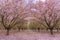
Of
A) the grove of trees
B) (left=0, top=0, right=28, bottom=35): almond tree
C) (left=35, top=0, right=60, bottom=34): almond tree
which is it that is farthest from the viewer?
(left=35, top=0, right=60, bottom=34): almond tree

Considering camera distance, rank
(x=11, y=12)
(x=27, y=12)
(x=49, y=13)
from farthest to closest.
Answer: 1. (x=49, y=13)
2. (x=27, y=12)
3. (x=11, y=12)

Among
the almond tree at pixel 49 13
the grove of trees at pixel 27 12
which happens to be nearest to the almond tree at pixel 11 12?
the grove of trees at pixel 27 12

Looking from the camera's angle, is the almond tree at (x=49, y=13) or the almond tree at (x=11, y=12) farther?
the almond tree at (x=49, y=13)

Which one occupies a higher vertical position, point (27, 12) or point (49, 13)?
point (27, 12)

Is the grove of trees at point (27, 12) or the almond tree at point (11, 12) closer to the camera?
the almond tree at point (11, 12)

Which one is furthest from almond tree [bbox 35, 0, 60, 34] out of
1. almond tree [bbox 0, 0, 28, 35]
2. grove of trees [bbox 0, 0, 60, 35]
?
almond tree [bbox 0, 0, 28, 35]

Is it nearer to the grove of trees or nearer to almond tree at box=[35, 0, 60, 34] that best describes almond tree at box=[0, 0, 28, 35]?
the grove of trees

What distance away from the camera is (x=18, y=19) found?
14.6m

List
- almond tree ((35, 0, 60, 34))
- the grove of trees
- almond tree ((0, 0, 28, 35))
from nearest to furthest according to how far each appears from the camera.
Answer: almond tree ((0, 0, 28, 35)) < the grove of trees < almond tree ((35, 0, 60, 34))

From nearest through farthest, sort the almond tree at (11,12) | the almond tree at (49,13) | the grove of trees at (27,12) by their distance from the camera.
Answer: the almond tree at (11,12)
the grove of trees at (27,12)
the almond tree at (49,13)

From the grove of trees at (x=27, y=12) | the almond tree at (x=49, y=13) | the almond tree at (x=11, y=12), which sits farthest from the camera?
the almond tree at (x=49, y=13)

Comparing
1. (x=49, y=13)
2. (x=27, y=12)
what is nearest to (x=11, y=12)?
(x=27, y=12)

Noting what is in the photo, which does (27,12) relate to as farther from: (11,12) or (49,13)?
(49,13)

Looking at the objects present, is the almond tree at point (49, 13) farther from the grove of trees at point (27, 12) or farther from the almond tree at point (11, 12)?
the almond tree at point (11, 12)
